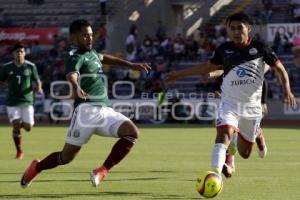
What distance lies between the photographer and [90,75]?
1088 centimetres

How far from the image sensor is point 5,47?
141 ft

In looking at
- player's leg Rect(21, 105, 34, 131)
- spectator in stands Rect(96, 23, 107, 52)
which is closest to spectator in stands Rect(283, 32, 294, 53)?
spectator in stands Rect(96, 23, 107, 52)

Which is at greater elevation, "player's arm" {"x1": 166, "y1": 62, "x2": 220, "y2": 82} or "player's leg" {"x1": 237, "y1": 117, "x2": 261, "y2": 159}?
"player's arm" {"x1": 166, "y1": 62, "x2": 220, "y2": 82}

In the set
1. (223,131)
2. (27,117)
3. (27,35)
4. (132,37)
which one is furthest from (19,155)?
(27,35)

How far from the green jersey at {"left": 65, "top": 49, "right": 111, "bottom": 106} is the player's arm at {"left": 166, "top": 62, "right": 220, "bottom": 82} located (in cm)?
95

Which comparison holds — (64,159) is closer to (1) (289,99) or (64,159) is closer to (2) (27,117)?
(1) (289,99)

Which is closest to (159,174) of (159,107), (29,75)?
(29,75)

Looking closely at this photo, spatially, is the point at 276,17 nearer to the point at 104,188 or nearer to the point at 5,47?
the point at 5,47

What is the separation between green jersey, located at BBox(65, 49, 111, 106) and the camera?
10773mm

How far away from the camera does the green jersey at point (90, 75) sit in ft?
35.3

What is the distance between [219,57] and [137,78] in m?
27.4

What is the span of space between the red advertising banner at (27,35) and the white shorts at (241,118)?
31987mm

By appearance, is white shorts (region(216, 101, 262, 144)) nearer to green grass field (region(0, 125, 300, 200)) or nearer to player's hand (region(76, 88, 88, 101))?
green grass field (region(0, 125, 300, 200))

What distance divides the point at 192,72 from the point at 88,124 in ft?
4.96
